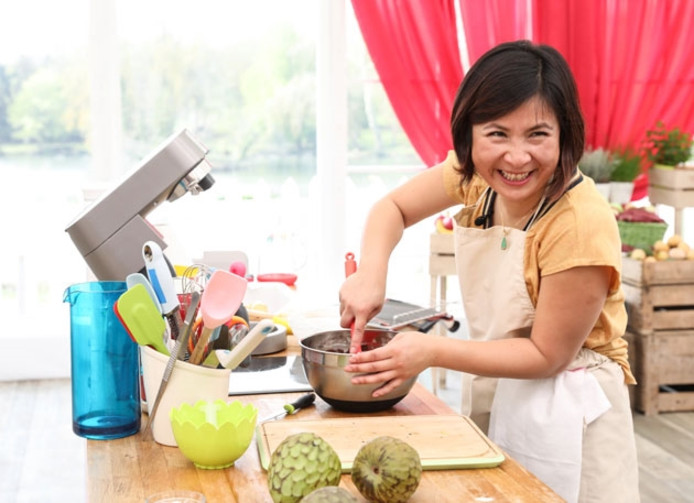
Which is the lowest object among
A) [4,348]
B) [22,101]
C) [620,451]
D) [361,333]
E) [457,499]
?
[4,348]

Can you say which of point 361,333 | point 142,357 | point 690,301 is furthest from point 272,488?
point 690,301

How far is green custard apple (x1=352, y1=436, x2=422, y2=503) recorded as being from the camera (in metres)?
1.26

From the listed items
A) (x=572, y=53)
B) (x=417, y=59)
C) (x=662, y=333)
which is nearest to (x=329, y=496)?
(x=662, y=333)

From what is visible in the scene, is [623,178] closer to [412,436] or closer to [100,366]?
[412,436]

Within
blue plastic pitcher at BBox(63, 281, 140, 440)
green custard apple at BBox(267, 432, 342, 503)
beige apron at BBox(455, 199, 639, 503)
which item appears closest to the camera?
green custard apple at BBox(267, 432, 342, 503)

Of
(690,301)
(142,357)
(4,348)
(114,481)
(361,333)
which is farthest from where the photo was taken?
(4,348)

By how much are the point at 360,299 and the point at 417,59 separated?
3115 mm

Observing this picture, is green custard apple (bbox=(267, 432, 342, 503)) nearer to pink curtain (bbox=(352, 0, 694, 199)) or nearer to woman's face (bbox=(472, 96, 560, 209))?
woman's face (bbox=(472, 96, 560, 209))

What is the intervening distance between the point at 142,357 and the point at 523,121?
741 millimetres

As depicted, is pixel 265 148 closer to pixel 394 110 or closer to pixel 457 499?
pixel 394 110

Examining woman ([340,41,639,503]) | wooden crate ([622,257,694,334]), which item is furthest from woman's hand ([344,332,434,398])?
wooden crate ([622,257,694,334])

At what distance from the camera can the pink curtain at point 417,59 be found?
4.70 m

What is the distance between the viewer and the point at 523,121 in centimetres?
165

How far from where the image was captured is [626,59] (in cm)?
490
